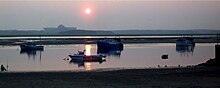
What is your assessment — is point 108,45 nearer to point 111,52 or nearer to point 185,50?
point 111,52

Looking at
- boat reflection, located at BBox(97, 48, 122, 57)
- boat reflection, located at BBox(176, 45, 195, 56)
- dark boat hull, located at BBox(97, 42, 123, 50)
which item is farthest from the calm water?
dark boat hull, located at BBox(97, 42, 123, 50)

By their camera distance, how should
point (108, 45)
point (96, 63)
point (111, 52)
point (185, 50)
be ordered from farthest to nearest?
point (108, 45) < point (185, 50) < point (111, 52) < point (96, 63)

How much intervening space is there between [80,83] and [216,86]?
257 inches

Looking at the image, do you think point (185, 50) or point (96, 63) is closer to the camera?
point (96, 63)

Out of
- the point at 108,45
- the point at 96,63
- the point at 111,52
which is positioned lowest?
the point at 96,63

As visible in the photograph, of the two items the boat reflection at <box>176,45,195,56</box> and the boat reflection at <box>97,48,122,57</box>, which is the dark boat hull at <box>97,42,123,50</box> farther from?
the boat reflection at <box>176,45,195,56</box>

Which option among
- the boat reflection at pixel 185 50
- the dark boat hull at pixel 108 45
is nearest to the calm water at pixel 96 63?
the boat reflection at pixel 185 50

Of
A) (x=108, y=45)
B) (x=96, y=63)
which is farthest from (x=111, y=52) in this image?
(x=96, y=63)

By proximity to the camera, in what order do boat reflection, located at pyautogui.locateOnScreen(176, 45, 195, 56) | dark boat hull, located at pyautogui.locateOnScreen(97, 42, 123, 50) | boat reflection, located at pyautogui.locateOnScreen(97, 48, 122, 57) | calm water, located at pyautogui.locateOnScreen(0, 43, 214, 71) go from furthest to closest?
dark boat hull, located at pyautogui.locateOnScreen(97, 42, 123, 50), boat reflection, located at pyautogui.locateOnScreen(176, 45, 195, 56), boat reflection, located at pyautogui.locateOnScreen(97, 48, 122, 57), calm water, located at pyautogui.locateOnScreen(0, 43, 214, 71)

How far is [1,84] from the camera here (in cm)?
2161

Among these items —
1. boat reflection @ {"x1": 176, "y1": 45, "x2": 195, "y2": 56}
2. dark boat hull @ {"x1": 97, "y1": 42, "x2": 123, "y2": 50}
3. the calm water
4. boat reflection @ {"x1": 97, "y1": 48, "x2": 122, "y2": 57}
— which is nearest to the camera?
the calm water

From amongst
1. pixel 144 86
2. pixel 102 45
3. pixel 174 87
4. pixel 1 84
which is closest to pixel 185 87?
pixel 174 87

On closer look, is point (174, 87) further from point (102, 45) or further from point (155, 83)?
point (102, 45)

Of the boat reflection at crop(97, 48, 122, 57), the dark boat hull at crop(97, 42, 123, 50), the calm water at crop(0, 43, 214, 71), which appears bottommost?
the calm water at crop(0, 43, 214, 71)
